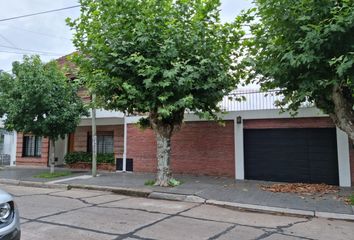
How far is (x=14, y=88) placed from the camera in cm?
1411

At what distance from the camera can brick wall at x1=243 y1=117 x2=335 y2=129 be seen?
12.2m

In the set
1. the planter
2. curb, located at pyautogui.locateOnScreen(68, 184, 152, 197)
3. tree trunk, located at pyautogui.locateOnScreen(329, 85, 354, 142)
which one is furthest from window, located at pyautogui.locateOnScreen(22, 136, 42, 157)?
tree trunk, located at pyautogui.locateOnScreen(329, 85, 354, 142)

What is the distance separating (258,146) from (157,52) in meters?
6.30

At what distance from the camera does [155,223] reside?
666cm

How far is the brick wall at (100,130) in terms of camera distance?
56.2ft

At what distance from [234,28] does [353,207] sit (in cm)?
666

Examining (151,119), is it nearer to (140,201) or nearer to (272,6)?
(140,201)

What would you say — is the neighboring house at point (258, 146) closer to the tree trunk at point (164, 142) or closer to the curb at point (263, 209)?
the tree trunk at point (164, 142)

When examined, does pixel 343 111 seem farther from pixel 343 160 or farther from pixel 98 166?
pixel 98 166

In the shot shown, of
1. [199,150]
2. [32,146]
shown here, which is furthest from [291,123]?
[32,146]

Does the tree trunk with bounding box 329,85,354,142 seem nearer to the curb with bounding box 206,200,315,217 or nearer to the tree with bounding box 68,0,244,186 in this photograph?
the curb with bounding box 206,200,315,217

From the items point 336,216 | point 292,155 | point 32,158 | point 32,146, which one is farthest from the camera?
point 32,146

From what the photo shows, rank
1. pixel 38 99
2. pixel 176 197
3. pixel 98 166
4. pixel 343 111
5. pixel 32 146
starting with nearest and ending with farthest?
pixel 343 111 → pixel 176 197 → pixel 38 99 → pixel 98 166 → pixel 32 146

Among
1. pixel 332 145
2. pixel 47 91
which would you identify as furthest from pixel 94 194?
pixel 332 145
